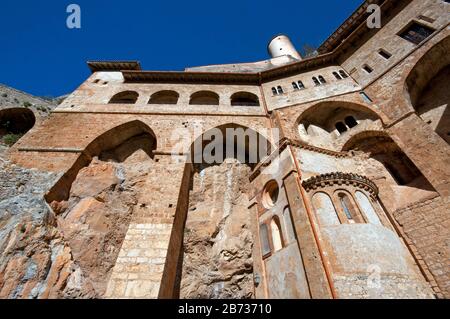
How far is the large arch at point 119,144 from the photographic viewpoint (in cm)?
1107

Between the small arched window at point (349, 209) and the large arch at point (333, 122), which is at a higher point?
the large arch at point (333, 122)

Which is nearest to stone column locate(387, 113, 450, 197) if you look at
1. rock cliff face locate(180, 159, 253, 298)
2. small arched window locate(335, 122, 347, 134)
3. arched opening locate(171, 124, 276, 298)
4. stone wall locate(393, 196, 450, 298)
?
stone wall locate(393, 196, 450, 298)

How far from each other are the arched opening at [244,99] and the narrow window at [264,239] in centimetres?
917

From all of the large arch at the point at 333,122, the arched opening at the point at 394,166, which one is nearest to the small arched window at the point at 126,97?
the large arch at the point at 333,122

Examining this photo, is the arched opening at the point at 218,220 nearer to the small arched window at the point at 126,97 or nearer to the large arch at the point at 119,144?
the large arch at the point at 119,144

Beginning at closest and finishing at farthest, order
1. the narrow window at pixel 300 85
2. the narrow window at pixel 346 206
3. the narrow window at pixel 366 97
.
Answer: the narrow window at pixel 346 206, the narrow window at pixel 366 97, the narrow window at pixel 300 85

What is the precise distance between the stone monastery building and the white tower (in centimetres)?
1928

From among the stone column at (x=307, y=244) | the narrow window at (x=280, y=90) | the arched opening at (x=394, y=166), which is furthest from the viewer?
the narrow window at (x=280, y=90)

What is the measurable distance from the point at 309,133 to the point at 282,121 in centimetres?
197

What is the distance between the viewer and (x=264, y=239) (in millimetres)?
9039

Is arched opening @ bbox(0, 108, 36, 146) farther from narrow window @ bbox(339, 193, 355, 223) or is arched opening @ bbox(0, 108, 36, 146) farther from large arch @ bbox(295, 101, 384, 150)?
narrow window @ bbox(339, 193, 355, 223)
